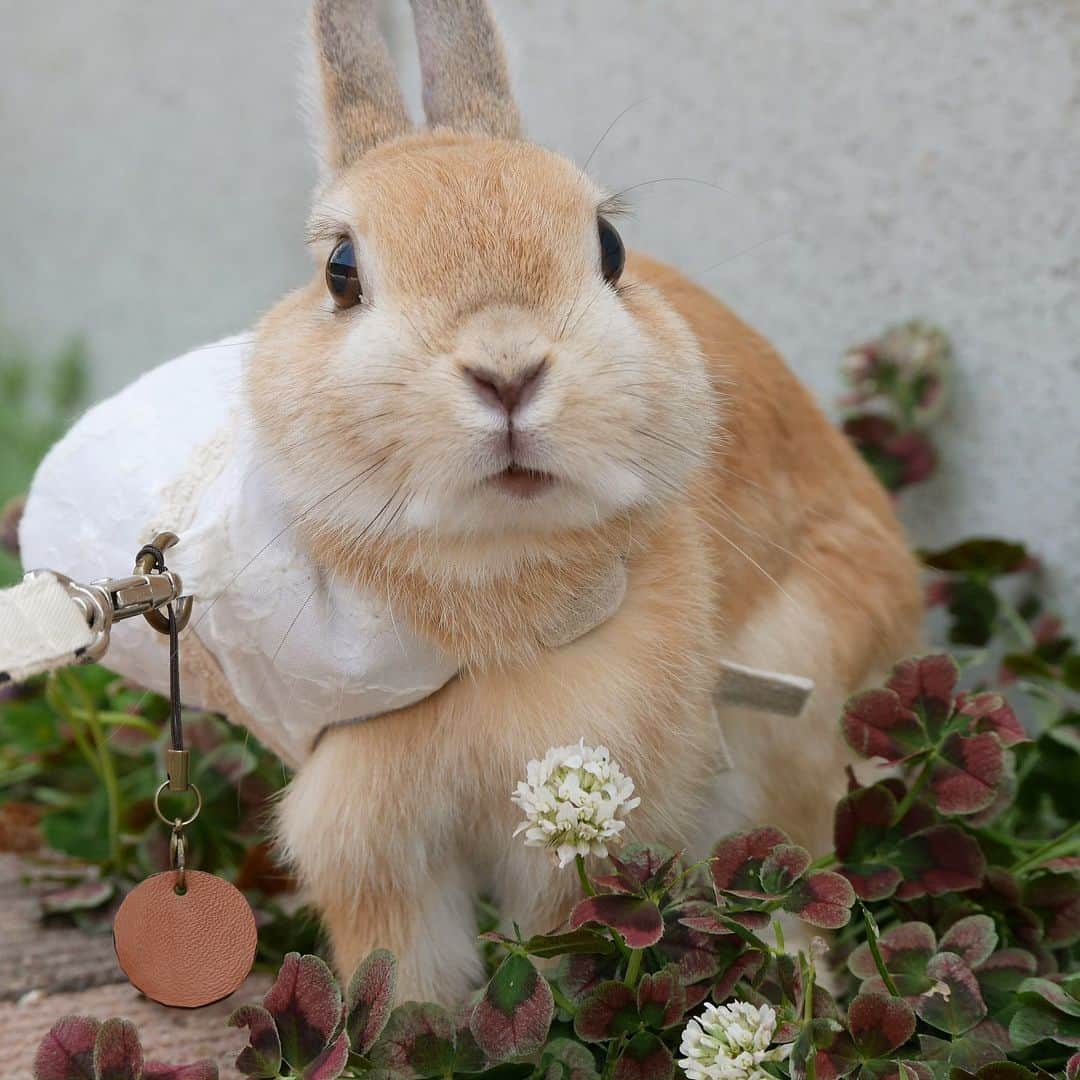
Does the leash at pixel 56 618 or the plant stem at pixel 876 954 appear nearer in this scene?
the leash at pixel 56 618

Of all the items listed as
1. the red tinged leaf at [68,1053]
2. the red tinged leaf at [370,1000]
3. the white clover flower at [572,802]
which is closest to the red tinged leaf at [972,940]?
the white clover flower at [572,802]

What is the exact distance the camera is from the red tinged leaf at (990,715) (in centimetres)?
120

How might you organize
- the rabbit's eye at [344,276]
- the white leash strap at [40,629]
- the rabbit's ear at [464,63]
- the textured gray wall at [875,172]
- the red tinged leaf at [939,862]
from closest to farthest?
the white leash strap at [40,629], the rabbit's eye at [344,276], the red tinged leaf at [939,862], the rabbit's ear at [464,63], the textured gray wall at [875,172]

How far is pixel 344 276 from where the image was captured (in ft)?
3.54

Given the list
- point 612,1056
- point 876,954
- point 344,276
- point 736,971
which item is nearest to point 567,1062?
point 612,1056

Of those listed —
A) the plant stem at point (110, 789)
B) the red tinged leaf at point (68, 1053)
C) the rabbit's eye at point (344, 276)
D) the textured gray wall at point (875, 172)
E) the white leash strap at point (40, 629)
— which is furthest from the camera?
the textured gray wall at point (875, 172)

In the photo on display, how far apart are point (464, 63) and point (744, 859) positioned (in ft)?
2.62

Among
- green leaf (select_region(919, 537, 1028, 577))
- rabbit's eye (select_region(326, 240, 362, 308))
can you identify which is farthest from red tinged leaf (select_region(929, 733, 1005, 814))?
rabbit's eye (select_region(326, 240, 362, 308))

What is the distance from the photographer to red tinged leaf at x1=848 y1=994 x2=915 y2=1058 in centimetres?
97

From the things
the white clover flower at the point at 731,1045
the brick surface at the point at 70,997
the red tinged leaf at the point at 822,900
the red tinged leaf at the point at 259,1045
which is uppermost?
the red tinged leaf at the point at 822,900

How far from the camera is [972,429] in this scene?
1812mm

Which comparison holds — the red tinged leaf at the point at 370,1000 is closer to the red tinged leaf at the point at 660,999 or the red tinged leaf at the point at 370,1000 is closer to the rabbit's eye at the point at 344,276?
the red tinged leaf at the point at 660,999

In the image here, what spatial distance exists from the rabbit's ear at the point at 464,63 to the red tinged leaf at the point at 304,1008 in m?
0.79

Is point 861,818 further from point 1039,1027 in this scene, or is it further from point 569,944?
point 569,944
